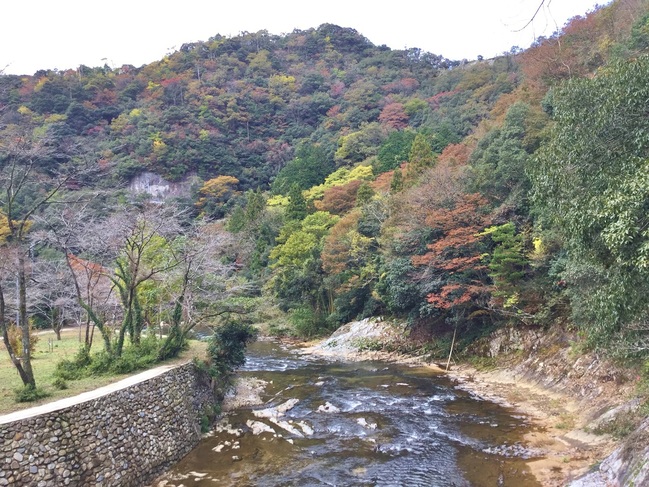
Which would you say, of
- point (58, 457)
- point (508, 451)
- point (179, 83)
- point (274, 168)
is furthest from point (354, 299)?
point (179, 83)

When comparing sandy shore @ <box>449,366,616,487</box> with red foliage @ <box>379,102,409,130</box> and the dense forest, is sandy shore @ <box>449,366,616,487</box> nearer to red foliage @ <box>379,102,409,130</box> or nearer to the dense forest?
the dense forest

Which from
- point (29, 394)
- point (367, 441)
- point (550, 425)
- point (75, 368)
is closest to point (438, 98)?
point (550, 425)

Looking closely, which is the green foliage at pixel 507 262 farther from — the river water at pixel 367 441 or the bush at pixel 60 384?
the bush at pixel 60 384

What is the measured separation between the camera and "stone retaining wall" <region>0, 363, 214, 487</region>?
9.76 metres

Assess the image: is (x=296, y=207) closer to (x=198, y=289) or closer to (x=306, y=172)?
(x=306, y=172)

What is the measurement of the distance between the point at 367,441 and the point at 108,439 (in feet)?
25.8

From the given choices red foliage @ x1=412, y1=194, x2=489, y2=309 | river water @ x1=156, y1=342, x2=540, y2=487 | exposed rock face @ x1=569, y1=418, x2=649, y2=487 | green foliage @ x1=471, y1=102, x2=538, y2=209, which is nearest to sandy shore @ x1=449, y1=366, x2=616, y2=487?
river water @ x1=156, y1=342, x2=540, y2=487

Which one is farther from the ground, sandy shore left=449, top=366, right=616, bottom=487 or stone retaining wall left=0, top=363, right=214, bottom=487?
stone retaining wall left=0, top=363, right=214, bottom=487

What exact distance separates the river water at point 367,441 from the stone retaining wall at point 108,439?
31.4 inches

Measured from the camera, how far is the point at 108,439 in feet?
38.2

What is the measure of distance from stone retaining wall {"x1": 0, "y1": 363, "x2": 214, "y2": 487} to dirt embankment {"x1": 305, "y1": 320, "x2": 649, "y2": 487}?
10.7 m

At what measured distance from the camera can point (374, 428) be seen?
15742mm

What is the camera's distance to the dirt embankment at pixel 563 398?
32.8 feet

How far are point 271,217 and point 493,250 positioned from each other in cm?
3270
